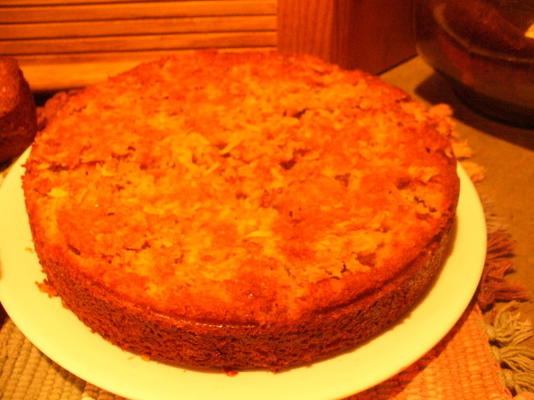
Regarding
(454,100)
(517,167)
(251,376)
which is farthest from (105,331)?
(454,100)

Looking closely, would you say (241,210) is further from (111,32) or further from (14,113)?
(111,32)

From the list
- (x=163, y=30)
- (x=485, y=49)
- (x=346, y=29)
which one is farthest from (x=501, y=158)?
(x=163, y=30)

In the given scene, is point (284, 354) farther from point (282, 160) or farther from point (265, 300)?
point (282, 160)

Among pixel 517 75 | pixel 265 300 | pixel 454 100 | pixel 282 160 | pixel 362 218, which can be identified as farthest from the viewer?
pixel 454 100

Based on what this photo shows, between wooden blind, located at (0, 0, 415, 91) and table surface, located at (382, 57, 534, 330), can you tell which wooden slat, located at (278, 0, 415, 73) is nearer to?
wooden blind, located at (0, 0, 415, 91)

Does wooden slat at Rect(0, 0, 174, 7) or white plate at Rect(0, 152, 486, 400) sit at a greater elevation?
wooden slat at Rect(0, 0, 174, 7)

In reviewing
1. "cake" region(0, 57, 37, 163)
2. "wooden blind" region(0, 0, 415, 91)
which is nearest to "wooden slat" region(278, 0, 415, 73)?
"wooden blind" region(0, 0, 415, 91)
